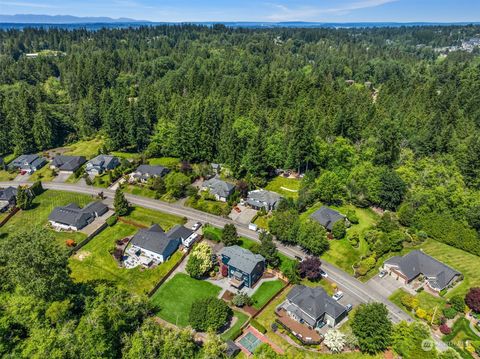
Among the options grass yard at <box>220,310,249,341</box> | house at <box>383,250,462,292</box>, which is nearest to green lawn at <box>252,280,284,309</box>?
grass yard at <box>220,310,249,341</box>


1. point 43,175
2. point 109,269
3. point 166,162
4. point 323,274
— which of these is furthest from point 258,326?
point 43,175

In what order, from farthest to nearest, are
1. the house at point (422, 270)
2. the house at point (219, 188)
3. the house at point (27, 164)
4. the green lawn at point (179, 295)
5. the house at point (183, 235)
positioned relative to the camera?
the house at point (27, 164) < the house at point (219, 188) < the house at point (183, 235) < the house at point (422, 270) < the green lawn at point (179, 295)

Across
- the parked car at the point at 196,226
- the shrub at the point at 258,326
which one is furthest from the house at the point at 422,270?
the parked car at the point at 196,226

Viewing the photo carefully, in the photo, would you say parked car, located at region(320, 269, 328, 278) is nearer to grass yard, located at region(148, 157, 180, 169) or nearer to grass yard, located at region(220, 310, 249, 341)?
grass yard, located at region(220, 310, 249, 341)

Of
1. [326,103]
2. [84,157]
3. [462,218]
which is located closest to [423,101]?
[326,103]

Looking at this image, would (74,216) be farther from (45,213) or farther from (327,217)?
(327,217)

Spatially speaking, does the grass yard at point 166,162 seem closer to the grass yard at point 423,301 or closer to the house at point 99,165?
the house at point 99,165

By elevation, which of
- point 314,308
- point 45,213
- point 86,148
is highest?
point 314,308
